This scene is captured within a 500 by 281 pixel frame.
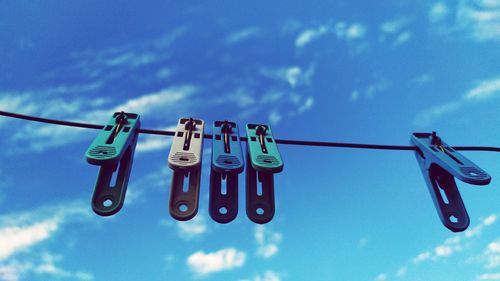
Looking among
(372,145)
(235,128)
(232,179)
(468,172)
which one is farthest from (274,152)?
(468,172)

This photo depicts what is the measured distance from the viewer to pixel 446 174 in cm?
273

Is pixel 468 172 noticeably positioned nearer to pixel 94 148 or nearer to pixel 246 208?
pixel 246 208

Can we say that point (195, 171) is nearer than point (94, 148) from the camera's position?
No

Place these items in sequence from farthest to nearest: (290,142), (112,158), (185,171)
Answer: (290,142)
(185,171)
(112,158)

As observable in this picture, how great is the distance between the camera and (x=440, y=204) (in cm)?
255

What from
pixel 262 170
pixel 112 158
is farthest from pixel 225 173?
pixel 112 158

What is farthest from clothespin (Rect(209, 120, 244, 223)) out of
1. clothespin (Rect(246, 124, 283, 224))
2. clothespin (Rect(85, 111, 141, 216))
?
clothespin (Rect(85, 111, 141, 216))

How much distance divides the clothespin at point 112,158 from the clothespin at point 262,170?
0.68 m

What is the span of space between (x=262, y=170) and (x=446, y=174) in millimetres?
1391

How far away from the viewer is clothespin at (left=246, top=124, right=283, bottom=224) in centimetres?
212

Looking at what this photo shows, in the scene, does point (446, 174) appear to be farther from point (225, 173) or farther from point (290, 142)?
point (225, 173)

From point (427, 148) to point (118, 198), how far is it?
77.9 inches

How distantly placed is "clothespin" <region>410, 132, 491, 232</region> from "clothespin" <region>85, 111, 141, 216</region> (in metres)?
1.85

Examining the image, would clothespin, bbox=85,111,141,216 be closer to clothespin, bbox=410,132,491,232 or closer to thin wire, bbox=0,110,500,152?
thin wire, bbox=0,110,500,152
